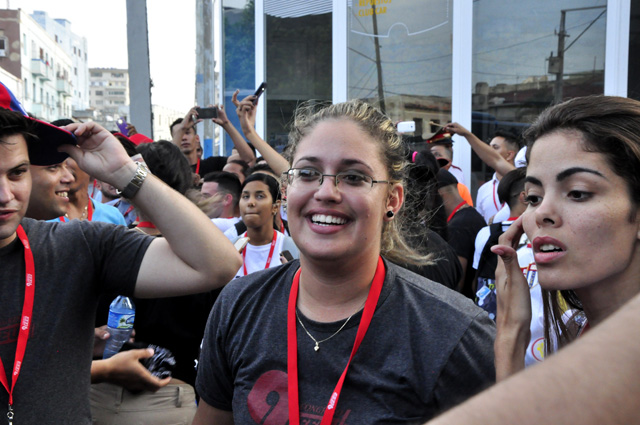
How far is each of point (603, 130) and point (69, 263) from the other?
6.01ft

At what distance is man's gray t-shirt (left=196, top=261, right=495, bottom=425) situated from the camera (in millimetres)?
1722

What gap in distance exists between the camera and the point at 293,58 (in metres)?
9.84

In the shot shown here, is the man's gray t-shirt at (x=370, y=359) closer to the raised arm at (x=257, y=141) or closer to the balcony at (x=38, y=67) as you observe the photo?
the raised arm at (x=257, y=141)

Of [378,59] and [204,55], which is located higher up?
[204,55]

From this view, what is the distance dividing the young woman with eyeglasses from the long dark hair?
1.56ft

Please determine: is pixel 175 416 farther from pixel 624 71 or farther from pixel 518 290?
pixel 624 71

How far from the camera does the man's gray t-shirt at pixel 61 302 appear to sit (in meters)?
1.97

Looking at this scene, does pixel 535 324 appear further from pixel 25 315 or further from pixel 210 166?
pixel 210 166

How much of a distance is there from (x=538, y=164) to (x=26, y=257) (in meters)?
1.73

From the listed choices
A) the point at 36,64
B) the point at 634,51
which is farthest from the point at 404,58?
the point at 36,64

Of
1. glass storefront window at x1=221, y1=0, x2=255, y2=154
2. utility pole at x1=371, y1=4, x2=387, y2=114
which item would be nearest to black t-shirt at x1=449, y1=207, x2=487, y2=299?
utility pole at x1=371, y1=4, x2=387, y2=114

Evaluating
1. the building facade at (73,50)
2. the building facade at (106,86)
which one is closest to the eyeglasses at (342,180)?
the building facade at (73,50)

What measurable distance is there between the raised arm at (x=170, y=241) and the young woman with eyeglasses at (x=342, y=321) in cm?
→ 20

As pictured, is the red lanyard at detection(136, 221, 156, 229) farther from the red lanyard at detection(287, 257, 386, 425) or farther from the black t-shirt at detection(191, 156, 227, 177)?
the black t-shirt at detection(191, 156, 227, 177)
